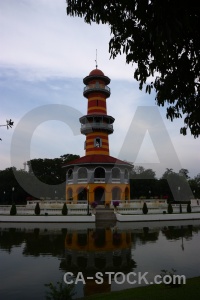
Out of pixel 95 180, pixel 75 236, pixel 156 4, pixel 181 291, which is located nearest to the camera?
pixel 156 4

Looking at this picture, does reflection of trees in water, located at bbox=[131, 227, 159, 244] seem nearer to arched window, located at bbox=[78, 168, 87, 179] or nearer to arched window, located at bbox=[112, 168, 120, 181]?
arched window, located at bbox=[112, 168, 120, 181]

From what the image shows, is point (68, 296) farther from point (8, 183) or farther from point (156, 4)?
point (8, 183)

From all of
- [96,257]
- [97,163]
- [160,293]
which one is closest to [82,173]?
[97,163]

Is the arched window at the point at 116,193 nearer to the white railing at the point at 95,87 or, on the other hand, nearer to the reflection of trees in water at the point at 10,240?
the white railing at the point at 95,87

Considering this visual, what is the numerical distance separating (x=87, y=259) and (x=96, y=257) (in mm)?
467

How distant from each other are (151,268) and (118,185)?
87.0 ft

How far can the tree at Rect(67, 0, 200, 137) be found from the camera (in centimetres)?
479

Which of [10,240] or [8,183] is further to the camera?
[8,183]

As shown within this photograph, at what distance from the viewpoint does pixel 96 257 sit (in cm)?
1200

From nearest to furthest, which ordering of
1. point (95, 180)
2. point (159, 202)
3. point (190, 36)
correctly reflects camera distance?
point (190, 36) < point (159, 202) < point (95, 180)

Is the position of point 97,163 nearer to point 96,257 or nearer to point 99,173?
point 99,173

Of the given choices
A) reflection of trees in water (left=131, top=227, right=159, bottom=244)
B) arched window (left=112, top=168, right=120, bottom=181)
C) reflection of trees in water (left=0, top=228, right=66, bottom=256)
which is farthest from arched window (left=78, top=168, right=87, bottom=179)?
reflection of trees in water (left=131, top=227, right=159, bottom=244)

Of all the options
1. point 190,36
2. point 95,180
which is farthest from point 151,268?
point 95,180

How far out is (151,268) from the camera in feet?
33.4
